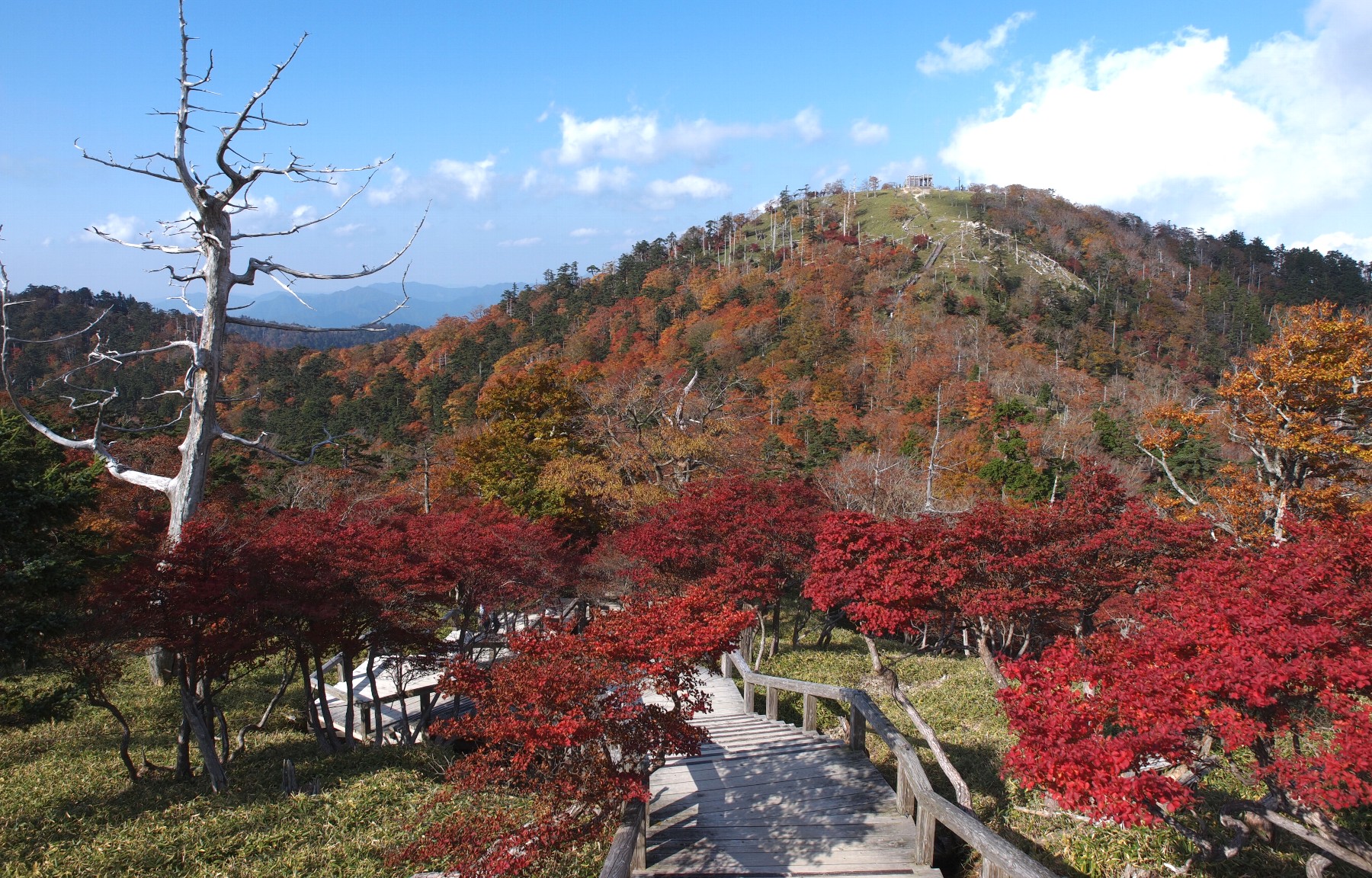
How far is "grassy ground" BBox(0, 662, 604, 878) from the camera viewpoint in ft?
19.2

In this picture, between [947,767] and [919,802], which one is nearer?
[919,802]

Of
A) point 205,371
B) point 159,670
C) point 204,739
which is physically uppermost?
point 205,371

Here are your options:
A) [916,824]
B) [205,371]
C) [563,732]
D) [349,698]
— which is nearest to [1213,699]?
[916,824]

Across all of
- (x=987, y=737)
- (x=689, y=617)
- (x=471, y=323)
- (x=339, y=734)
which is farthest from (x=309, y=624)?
(x=471, y=323)

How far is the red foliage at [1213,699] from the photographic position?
14.1ft

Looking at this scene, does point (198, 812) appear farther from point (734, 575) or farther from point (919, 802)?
point (734, 575)

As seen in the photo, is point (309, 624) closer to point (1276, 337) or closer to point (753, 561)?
point (753, 561)

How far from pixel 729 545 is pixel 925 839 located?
7.98m

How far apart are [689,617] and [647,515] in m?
12.1

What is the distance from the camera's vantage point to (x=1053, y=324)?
2101 inches

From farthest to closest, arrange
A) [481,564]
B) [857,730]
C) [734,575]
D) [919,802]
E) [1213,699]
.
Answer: [734,575], [481,564], [857,730], [919,802], [1213,699]

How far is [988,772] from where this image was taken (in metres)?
7.87

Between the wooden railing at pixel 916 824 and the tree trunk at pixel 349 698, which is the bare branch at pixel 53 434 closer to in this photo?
the tree trunk at pixel 349 698

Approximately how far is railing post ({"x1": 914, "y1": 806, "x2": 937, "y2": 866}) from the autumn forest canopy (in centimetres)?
97
